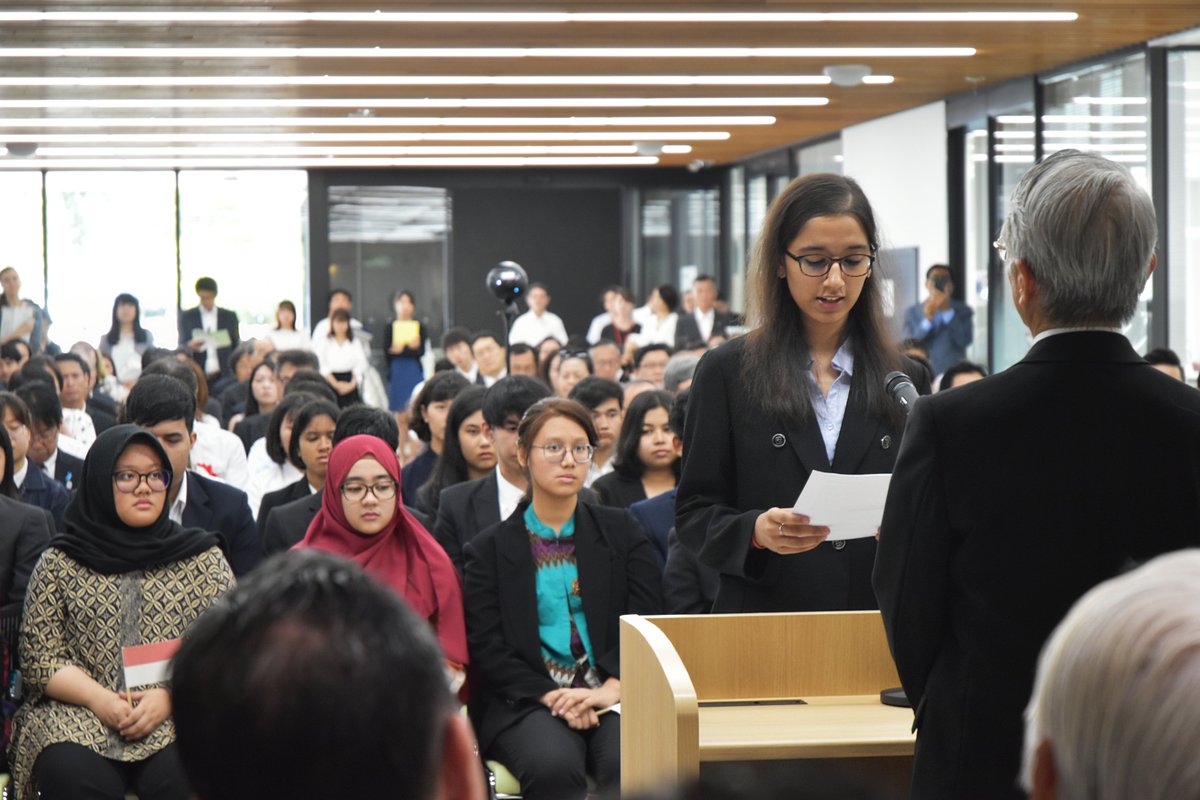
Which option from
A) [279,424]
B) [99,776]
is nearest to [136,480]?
[99,776]

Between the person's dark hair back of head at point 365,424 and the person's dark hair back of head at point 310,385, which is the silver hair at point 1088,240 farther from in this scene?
the person's dark hair back of head at point 310,385

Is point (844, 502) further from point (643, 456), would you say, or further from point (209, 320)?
point (209, 320)

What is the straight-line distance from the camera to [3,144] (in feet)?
46.9

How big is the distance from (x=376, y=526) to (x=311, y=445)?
4.21 ft

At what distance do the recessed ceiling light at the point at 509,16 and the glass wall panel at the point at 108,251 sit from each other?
31.3 feet

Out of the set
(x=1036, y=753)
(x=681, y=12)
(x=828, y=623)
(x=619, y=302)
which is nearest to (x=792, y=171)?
(x=619, y=302)

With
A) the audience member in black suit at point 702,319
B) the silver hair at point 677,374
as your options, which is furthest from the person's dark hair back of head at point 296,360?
the audience member in black suit at point 702,319

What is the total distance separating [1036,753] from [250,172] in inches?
684

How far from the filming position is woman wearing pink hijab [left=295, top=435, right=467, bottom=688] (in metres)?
4.29

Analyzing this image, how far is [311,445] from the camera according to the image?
18.2 feet

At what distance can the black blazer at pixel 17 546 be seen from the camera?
4.28 m

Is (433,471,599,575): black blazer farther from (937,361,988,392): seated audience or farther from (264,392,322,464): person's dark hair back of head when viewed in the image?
(937,361,988,392): seated audience

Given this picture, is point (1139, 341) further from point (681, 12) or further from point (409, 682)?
point (409, 682)

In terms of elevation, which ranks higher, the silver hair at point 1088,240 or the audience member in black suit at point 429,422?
the silver hair at point 1088,240
